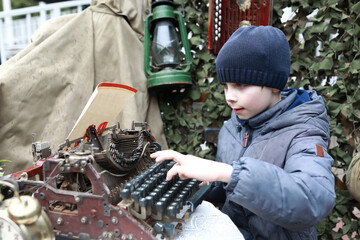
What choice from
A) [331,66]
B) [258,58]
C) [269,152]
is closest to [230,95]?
[258,58]

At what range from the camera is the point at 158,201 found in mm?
1003

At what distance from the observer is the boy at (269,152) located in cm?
91

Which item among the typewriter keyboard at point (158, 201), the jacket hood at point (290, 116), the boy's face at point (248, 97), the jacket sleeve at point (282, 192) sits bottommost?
the typewriter keyboard at point (158, 201)

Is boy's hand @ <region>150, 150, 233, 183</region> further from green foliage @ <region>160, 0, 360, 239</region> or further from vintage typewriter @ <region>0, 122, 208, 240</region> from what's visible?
green foliage @ <region>160, 0, 360, 239</region>

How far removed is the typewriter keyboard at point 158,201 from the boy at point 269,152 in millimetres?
93

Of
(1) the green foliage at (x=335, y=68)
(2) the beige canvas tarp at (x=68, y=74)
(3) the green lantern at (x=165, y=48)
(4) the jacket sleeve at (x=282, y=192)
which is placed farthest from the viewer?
(3) the green lantern at (x=165, y=48)

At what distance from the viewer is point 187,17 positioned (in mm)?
2430

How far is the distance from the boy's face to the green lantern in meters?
1.04

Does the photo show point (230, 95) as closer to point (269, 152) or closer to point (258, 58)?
point (258, 58)

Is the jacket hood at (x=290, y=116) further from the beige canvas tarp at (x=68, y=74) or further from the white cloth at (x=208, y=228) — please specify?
the beige canvas tarp at (x=68, y=74)

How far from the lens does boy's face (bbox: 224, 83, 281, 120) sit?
1225mm

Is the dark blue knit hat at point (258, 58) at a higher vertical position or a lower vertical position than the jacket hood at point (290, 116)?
higher

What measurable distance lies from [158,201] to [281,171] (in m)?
0.46

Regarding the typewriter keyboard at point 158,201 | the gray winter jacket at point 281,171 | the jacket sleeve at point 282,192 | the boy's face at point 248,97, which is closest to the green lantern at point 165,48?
the gray winter jacket at point 281,171
